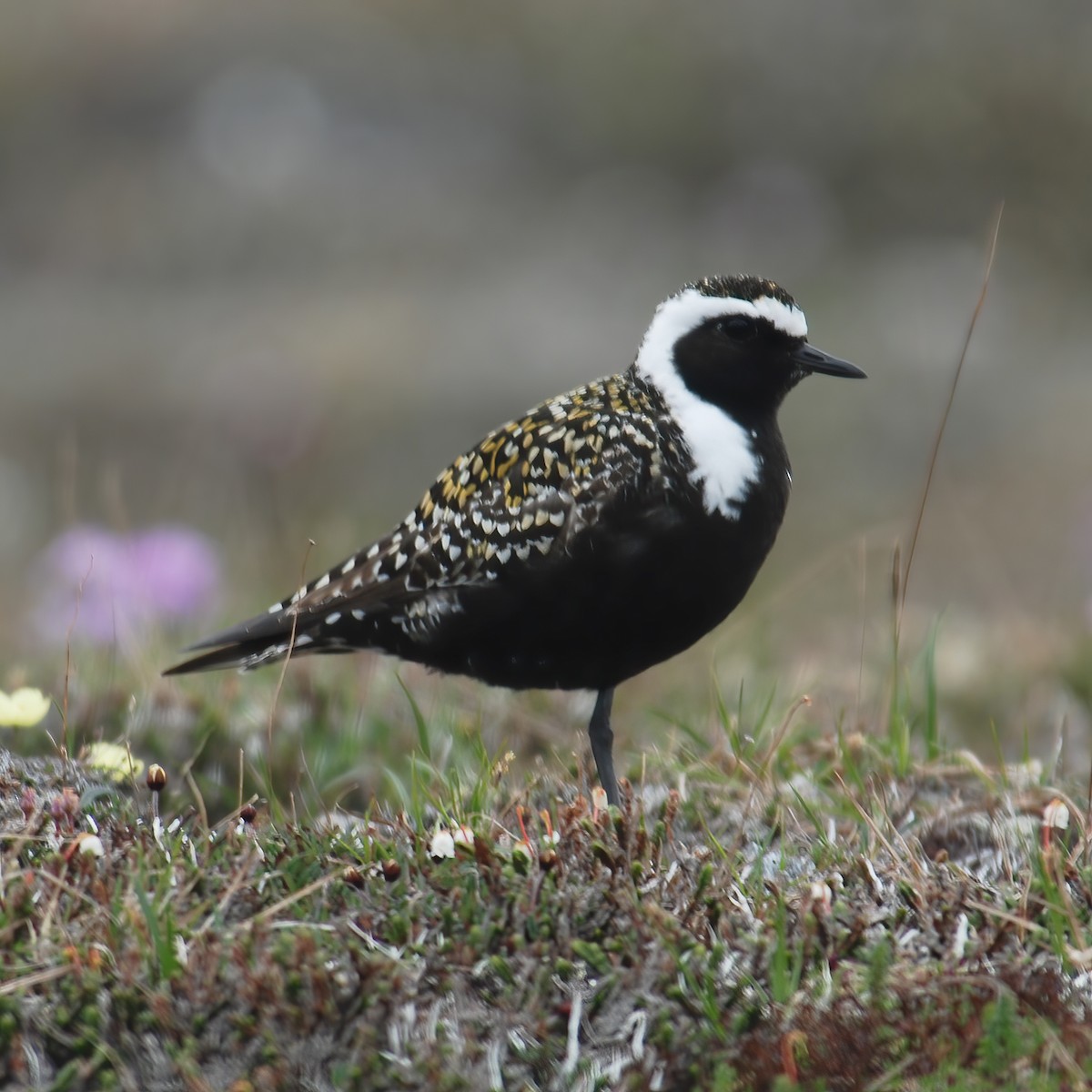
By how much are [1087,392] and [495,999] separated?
16468 millimetres

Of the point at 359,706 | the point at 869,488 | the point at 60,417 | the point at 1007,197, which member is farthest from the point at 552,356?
the point at 359,706

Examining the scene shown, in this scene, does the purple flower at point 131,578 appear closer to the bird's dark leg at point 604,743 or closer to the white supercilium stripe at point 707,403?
the bird's dark leg at point 604,743

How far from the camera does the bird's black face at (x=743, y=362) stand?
4793 millimetres

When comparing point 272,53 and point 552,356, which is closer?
point 552,356

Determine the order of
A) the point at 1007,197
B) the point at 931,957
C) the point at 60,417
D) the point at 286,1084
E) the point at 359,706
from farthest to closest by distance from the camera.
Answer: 1. the point at 1007,197
2. the point at 60,417
3. the point at 359,706
4. the point at 931,957
5. the point at 286,1084

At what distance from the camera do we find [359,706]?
5.85 m

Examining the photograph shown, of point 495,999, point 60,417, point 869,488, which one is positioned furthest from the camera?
point 60,417

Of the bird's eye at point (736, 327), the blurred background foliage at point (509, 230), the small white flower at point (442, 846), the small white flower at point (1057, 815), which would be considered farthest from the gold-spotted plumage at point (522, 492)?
the blurred background foliage at point (509, 230)

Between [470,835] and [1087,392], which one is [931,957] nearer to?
[470,835]

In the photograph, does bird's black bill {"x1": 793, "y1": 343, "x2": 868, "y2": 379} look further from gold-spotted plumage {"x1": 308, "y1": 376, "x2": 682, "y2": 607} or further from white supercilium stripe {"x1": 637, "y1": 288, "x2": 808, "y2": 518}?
gold-spotted plumage {"x1": 308, "y1": 376, "x2": 682, "y2": 607}

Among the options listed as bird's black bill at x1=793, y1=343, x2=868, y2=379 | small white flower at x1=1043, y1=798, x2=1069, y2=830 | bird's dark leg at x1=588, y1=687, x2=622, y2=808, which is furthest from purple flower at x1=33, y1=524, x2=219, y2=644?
small white flower at x1=1043, y1=798, x2=1069, y2=830

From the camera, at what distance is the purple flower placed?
7039 millimetres

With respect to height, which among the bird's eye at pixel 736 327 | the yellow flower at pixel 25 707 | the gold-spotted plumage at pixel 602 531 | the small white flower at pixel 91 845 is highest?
the bird's eye at pixel 736 327

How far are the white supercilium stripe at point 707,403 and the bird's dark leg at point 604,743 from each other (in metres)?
0.87
